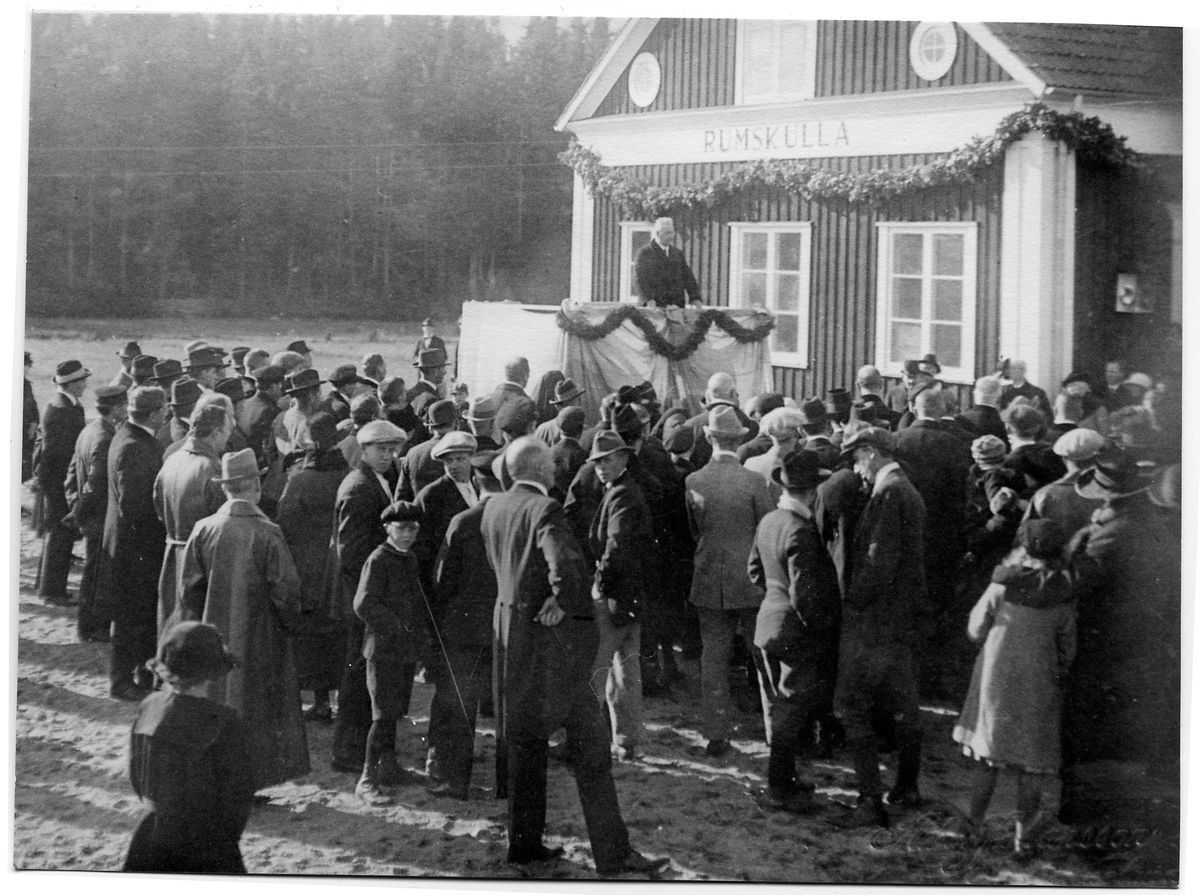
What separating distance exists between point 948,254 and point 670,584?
2193 millimetres

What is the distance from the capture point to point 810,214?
6.55 metres

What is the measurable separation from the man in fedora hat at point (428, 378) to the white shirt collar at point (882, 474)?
240 centimetres

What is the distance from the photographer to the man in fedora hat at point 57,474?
668 cm

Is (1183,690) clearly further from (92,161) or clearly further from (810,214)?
(92,161)

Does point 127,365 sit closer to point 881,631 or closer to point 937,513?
point 881,631

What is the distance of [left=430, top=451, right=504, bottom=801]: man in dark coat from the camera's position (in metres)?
6.04

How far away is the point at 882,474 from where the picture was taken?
5.93 metres

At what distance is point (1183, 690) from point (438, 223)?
4.59 meters

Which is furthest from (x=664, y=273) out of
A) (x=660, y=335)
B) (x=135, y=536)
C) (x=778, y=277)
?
(x=135, y=536)

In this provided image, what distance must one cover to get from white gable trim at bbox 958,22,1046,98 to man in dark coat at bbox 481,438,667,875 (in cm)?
301

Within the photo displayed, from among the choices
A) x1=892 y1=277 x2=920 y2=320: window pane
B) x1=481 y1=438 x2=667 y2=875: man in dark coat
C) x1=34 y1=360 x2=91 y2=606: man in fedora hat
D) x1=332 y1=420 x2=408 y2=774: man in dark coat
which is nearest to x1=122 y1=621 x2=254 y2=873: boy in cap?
x1=332 y1=420 x2=408 y2=774: man in dark coat

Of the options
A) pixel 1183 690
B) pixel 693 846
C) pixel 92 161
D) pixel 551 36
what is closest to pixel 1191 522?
pixel 1183 690

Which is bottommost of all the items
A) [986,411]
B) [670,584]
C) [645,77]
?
[670,584]

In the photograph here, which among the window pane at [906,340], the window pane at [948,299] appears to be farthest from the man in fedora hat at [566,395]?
the window pane at [948,299]
